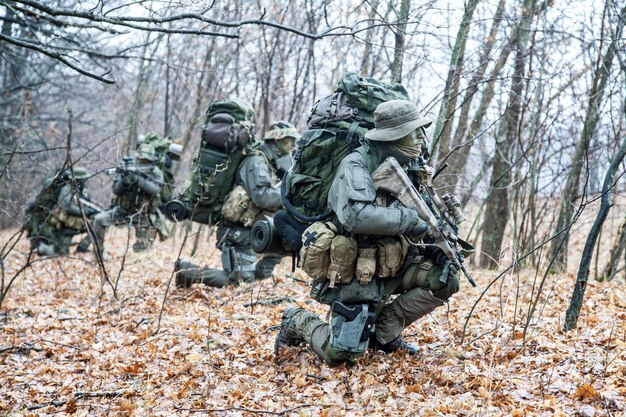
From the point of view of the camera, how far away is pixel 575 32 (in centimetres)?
882

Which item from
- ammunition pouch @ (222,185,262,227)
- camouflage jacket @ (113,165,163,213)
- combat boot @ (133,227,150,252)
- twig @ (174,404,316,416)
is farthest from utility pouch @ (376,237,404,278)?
combat boot @ (133,227,150,252)

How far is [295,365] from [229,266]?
3462 mm

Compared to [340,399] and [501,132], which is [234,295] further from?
[501,132]

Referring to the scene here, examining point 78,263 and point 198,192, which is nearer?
point 198,192

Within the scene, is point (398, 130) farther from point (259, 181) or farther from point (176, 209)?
point (176, 209)

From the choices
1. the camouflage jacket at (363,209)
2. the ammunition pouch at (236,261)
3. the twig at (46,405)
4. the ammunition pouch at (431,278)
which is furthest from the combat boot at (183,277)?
the camouflage jacket at (363,209)

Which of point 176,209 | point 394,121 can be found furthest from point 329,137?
point 176,209

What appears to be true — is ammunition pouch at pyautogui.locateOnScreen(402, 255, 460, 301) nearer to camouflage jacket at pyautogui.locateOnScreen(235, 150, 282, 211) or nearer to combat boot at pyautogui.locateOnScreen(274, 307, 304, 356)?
combat boot at pyautogui.locateOnScreen(274, 307, 304, 356)

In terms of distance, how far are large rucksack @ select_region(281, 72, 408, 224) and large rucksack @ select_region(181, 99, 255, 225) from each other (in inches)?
125

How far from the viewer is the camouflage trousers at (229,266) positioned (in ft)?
26.2

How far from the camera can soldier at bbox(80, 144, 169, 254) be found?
11734 millimetres

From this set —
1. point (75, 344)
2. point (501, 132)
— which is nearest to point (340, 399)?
point (75, 344)

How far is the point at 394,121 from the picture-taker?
4.37 meters

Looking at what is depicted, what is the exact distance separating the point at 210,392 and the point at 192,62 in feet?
44.0
